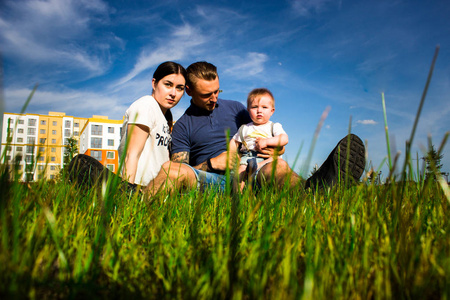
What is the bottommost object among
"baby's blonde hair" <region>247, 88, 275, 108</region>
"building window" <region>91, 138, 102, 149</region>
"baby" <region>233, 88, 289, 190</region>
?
"baby" <region>233, 88, 289, 190</region>

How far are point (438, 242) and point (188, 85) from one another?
3.92m

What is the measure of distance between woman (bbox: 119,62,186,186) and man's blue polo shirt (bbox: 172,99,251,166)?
0.98 feet

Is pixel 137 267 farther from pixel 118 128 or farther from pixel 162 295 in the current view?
pixel 118 128

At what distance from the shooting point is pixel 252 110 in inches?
165

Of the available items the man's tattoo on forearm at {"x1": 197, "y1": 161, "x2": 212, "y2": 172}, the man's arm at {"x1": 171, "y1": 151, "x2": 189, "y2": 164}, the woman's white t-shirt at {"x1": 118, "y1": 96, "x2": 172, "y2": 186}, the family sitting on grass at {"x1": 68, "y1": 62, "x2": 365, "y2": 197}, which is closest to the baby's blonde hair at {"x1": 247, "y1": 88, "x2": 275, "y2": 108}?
the family sitting on grass at {"x1": 68, "y1": 62, "x2": 365, "y2": 197}

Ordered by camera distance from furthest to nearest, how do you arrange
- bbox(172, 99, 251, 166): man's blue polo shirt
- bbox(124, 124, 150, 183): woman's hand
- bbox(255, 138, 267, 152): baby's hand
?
bbox(172, 99, 251, 166): man's blue polo shirt
bbox(255, 138, 267, 152): baby's hand
bbox(124, 124, 150, 183): woman's hand

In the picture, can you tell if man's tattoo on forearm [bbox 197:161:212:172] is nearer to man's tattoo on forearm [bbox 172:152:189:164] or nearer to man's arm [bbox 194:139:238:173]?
man's arm [bbox 194:139:238:173]

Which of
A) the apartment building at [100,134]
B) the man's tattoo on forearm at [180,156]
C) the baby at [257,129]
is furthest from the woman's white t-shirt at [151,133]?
the apartment building at [100,134]

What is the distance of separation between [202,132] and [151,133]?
1031mm

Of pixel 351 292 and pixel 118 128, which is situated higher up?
pixel 118 128

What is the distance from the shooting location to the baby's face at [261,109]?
412cm

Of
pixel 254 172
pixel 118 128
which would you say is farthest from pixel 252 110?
pixel 118 128

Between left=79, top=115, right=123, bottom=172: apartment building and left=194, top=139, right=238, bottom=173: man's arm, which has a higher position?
left=79, top=115, right=123, bottom=172: apartment building

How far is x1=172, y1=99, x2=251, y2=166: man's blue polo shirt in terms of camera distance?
14.4 ft
